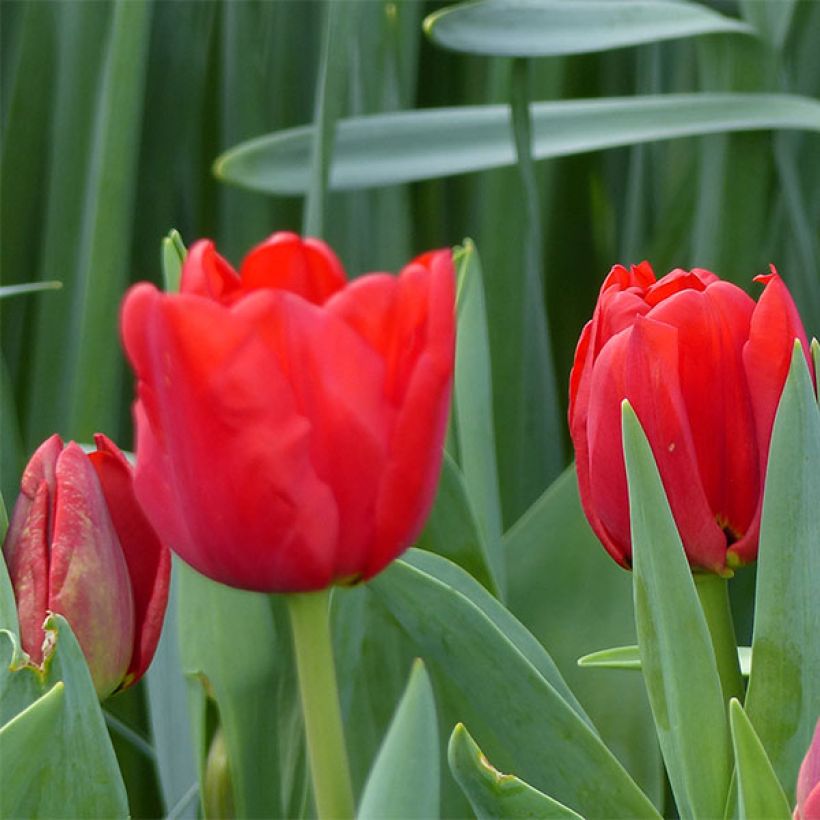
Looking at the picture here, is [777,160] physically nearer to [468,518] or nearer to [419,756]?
[468,518]

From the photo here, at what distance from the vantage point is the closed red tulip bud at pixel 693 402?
330mm

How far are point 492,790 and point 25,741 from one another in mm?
94

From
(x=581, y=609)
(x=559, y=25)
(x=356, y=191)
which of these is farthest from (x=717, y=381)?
(x=356, y=191)

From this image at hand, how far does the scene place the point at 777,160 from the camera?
817mm

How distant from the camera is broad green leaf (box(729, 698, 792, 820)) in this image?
289 millimetres

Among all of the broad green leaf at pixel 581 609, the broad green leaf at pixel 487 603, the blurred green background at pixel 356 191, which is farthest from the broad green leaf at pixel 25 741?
the blurred green background at pixel 356 191

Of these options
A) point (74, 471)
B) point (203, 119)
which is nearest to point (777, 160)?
point (203, 119)

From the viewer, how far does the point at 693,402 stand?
34 cm

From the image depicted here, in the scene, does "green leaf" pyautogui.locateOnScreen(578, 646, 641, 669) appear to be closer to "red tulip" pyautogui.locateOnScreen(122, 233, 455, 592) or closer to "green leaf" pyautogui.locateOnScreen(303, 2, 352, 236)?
"red tulip" pyautogui.locateOnScreen(122, 233, 455, 592)

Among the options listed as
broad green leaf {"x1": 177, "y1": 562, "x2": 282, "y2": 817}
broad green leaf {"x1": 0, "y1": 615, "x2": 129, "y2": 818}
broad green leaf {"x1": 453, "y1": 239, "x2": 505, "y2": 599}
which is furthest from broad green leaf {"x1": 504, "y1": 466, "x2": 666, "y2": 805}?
broad green leaf {"x1": 0, "y1": 615, "x2": 129, "y2": 818}

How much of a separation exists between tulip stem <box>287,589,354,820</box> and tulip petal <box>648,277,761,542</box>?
0.38 ft

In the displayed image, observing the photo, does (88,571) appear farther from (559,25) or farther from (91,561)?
(559,25)

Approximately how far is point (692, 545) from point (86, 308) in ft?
1.54

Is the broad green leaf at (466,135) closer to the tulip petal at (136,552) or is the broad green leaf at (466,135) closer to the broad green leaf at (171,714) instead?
the broad green leaf at (171,714)
